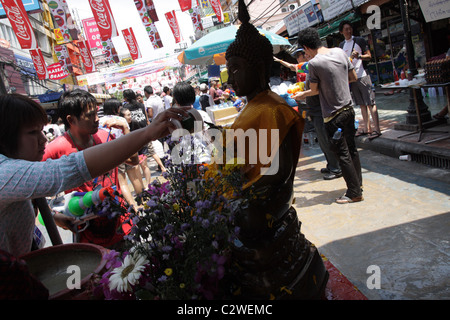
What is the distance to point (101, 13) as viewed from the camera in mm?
12641

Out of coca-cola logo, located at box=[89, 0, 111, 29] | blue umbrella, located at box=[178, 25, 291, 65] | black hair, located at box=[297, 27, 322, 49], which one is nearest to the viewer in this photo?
black hair, located at box=[297, 27, 322, 49]

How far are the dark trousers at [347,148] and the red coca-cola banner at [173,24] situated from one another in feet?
47.9

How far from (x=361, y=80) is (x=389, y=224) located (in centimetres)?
351

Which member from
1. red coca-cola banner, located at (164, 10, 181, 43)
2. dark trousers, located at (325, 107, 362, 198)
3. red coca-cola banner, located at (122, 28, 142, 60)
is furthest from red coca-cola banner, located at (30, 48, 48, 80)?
dark trousers, located at (325, 107, 362, 198)

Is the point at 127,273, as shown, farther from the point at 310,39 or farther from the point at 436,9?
the point at 436,9

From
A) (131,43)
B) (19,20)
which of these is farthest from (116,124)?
(131,43)

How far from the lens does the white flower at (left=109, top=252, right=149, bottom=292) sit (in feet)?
3.84

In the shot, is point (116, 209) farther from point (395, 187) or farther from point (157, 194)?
point (395, 187)

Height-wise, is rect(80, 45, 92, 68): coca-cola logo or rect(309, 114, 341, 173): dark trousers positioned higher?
rect(80, 45, 92, 68): coca-cola logo

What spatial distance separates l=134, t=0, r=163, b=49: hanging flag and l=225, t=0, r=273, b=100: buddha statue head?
13.3 metres

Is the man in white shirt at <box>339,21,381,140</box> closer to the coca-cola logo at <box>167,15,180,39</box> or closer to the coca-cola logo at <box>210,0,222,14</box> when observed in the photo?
the coca-cola logo at <box>210,0,222,14</box>

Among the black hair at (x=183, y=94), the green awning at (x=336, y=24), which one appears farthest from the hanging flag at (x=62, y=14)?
the black hair at (x=183, y=94)

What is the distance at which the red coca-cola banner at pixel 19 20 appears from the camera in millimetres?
10359

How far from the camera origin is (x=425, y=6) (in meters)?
6.81
